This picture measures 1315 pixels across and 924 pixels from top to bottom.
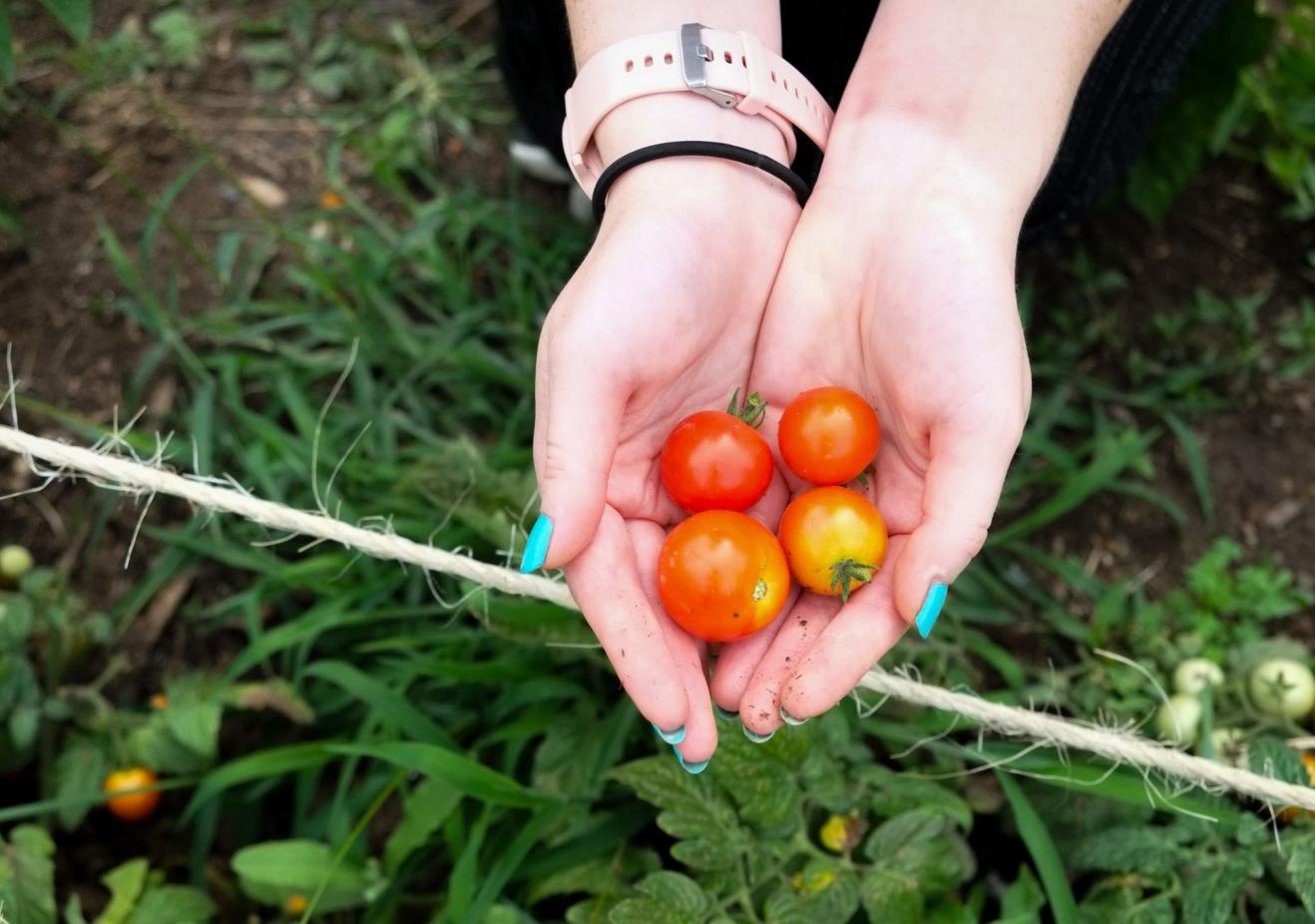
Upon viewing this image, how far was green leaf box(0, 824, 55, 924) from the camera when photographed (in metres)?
2.18

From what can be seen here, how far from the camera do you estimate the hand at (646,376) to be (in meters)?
1.79

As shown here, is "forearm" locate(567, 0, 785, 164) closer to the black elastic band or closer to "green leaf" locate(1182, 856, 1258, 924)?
the black elastic band

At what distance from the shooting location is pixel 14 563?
282 cm

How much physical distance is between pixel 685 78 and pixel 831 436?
86 cm

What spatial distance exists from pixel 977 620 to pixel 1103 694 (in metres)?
0.37

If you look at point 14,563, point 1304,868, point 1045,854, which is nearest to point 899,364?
point 1045,854

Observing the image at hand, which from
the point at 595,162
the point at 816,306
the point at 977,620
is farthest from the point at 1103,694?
the point at 595,162

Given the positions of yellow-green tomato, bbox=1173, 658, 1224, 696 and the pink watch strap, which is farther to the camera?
yellow-green tomato, bbox=1173, 658, 1224, 696

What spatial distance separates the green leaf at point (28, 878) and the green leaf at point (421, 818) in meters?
0.70

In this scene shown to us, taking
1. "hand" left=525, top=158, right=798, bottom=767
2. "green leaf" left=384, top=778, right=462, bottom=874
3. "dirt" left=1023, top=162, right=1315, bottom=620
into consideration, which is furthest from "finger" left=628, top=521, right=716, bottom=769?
"dirt" left=1023, top=162, right=1315, bottom=620

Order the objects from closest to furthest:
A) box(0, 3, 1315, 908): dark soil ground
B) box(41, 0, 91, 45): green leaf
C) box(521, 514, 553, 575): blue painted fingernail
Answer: box(521, 514, 553, 575): blue painted fingernail, box(41, 0, 91, 45): green leaf, box(0, 3, 1315, 908): dark soil ground

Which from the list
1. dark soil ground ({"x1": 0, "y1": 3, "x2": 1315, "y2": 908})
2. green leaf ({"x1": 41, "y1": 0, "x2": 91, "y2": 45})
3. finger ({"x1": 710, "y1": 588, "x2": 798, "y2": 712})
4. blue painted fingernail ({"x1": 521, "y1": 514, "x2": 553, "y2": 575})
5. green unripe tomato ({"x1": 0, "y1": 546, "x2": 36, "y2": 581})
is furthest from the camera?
dark soil ground ({"x1": 0, "y1": 3, "x2": 1315, "y2": 908})

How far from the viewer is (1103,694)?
2.64 metres

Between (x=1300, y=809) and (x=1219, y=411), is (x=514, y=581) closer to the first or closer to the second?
(x=1300, y=809)
